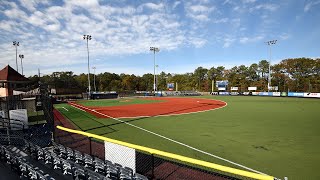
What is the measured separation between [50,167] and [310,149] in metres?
13.1

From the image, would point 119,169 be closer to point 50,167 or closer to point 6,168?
point 50,167

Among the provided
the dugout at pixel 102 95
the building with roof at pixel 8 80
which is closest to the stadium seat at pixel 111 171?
the building with roof at pixel 8 80

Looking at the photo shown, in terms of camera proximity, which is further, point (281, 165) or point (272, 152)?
point (272, 152)

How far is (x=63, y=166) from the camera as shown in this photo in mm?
8484

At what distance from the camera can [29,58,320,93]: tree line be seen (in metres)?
94.3

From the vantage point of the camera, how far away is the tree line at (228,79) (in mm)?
94312

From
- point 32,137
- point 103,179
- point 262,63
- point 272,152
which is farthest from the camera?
point 262,63

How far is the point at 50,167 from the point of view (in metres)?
9.40

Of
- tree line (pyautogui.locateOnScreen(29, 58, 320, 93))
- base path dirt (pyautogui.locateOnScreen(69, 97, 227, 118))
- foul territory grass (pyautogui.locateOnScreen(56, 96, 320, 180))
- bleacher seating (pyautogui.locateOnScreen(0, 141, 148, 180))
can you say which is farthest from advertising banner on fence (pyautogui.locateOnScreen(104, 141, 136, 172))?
tree line (pyautogui.locateOnScreen(29, 58, 320, 93))

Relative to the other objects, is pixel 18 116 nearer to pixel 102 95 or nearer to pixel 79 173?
pixel 79 173

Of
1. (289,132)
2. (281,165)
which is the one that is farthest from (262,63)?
(281,165)

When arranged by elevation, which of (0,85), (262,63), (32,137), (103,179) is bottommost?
(32,137)

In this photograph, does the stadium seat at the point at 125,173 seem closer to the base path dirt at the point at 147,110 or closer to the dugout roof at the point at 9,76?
the base path dirt at the point at 147,110

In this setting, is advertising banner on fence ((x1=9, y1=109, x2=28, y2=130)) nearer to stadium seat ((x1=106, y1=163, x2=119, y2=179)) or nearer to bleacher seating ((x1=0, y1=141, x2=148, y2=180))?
bleacher seating ((x1=0, y1=141, x2=148, y2=180))
